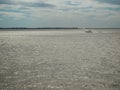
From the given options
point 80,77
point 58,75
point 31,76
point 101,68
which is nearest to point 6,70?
point 31,76

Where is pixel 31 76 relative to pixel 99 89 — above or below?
below


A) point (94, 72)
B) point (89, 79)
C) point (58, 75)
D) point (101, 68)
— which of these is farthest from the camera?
point (101, 68)

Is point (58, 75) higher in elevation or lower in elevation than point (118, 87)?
lower

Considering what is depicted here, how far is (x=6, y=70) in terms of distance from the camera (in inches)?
923

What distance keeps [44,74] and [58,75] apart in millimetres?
1436

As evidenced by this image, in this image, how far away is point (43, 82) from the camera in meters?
18.4

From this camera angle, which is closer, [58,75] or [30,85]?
[30,85]

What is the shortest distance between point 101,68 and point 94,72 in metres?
2.38

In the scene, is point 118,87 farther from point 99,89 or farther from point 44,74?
point 44,74

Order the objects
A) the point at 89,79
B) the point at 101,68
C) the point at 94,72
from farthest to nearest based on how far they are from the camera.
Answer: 1. the point at 101,68
2. the point at 94,72
3. the point at 89,79

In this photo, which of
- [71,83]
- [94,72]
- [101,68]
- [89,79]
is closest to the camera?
[71,83]

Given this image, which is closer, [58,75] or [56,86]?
[56,86]

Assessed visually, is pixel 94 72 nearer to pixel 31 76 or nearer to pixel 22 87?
pixel 31 76

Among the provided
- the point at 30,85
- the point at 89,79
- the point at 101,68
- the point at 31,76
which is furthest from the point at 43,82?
the point at 101,68
